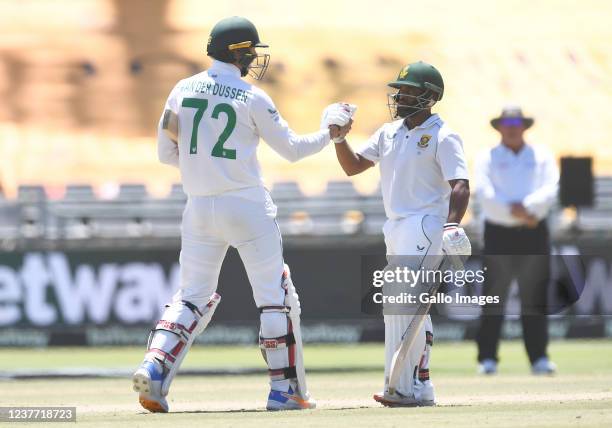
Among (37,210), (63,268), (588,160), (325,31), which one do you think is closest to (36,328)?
(63,268)

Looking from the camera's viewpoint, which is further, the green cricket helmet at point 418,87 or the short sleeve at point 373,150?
the short sleeve at point 373,150

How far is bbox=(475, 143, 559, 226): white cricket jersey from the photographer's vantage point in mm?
13602

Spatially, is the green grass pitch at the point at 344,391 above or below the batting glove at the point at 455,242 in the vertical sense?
below

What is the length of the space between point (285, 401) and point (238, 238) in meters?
1.05

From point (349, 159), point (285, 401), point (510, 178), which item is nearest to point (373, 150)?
point (349, 159)

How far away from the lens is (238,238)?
9.66 metres

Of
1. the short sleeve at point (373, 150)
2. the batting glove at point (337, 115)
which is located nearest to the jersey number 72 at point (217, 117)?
the batting glove at point (337, 115)

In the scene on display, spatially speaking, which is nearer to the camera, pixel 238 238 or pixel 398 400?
pixel 238 238

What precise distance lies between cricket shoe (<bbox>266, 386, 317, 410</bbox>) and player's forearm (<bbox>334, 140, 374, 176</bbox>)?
1534mm

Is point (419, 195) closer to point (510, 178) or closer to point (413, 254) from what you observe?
point (413, 254)

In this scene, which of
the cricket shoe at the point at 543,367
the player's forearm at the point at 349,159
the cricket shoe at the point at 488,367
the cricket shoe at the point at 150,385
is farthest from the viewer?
the cricket shoe at the point at 488,367

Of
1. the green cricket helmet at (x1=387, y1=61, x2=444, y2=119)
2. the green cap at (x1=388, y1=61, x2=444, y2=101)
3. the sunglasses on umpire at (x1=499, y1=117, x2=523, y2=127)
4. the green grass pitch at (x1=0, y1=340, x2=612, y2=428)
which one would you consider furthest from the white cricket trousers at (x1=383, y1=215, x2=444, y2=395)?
the sunglasses on umpire at (x1=499, y1=117, x2=523, y2=127)

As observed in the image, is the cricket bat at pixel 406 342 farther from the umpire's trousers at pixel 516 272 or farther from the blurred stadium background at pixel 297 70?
the blurred stadium background at pixel 297 70

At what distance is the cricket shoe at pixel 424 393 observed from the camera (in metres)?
9.85
